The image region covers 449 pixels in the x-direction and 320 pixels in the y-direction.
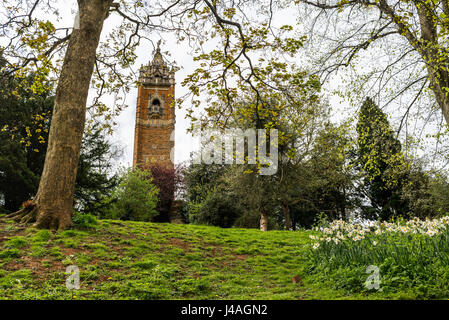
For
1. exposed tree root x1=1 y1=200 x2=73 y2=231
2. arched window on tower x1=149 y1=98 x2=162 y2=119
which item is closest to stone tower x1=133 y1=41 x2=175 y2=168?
arched window on tower x1=149 y1=98 x2=162 y2=119

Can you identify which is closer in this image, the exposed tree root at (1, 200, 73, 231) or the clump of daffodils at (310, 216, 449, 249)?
the clump of daffodils at (310, 216, 449, 249)

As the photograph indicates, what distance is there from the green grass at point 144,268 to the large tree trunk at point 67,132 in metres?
0.50

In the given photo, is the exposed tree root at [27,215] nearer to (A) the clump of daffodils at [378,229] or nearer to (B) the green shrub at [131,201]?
(A) the clump of daffodils at [378,229]

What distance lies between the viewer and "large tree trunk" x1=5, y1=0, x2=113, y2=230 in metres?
6.30

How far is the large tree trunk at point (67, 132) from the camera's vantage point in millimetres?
6301

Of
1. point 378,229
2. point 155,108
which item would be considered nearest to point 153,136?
point 155,108

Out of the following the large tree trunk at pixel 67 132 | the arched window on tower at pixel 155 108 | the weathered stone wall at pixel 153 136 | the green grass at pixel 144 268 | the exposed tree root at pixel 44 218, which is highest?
the arched window on tower at pixel 155 108

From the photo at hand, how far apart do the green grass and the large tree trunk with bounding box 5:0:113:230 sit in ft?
1.62

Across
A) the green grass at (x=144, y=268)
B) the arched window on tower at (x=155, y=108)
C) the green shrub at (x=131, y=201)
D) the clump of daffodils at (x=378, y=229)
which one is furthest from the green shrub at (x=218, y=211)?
the arched window on tower at (x=155, y=108)

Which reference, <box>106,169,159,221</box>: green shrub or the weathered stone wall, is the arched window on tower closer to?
the weathered stone wall

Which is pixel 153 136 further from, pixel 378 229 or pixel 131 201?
pixel 378 229

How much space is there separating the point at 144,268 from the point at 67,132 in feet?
11.6
